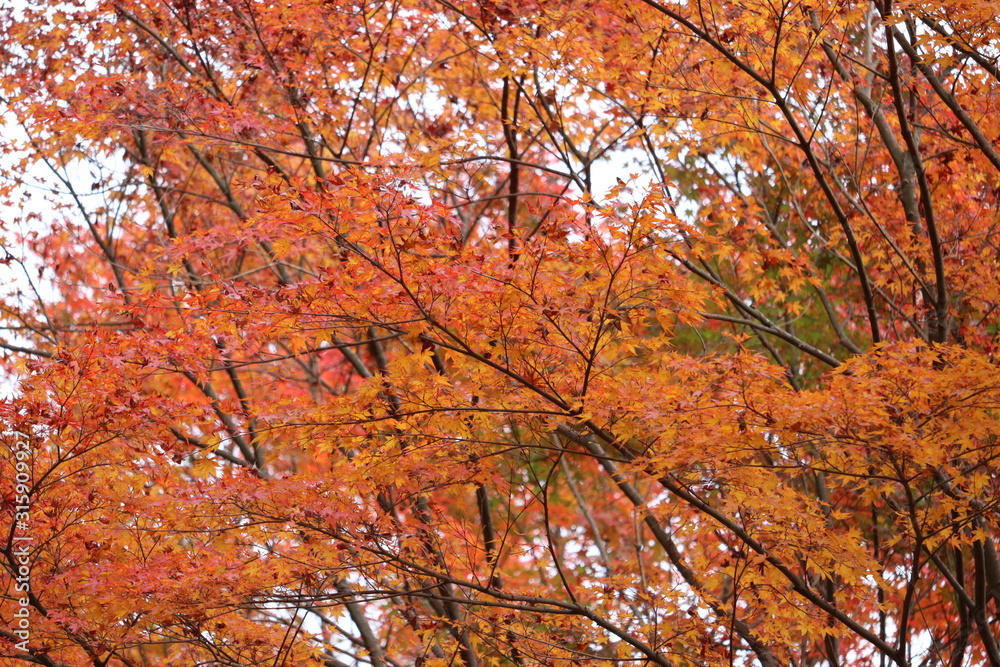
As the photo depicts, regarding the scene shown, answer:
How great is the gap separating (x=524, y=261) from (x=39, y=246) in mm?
6081

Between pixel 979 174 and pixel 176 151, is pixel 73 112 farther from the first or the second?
pixel 979 174

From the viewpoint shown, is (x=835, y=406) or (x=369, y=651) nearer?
(x=835, y=406)

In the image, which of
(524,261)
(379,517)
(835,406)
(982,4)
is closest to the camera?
(835,406)

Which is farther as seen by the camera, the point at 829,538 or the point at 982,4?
the point at 829,538

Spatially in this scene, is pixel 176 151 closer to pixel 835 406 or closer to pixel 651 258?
pixel 651 258

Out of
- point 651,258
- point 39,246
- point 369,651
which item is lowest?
point 369,651

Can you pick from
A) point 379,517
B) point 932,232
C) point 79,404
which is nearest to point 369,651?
point 379,517

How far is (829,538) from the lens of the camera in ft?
15.8

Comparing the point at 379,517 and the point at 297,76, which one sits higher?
the point at 297,76

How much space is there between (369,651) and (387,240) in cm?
386

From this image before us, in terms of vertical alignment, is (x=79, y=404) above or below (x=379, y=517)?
above

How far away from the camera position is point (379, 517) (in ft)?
16.6

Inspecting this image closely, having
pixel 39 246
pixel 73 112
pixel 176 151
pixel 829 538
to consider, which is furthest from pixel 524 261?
pixel 39 246

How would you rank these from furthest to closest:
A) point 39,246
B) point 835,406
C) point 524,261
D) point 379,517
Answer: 1. point 39,246
2. point 379,517
3. point 524,261
4. point 835,406
